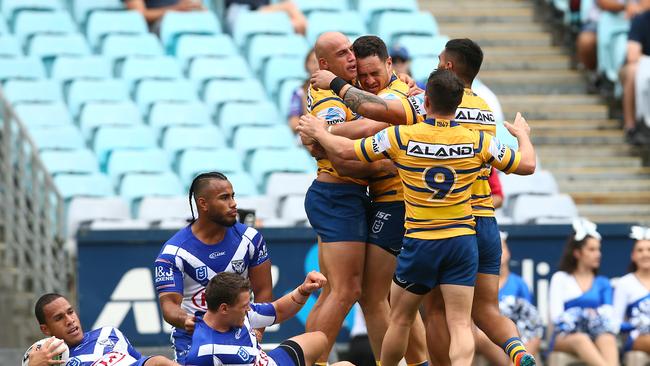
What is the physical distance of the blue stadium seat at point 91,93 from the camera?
1572 cm

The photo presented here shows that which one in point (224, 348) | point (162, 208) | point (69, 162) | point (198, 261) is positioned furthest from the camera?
point (69, 162)

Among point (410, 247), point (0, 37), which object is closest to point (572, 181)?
point (0, 37)

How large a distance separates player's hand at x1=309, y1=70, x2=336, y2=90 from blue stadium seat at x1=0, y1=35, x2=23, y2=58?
6568 millimetres

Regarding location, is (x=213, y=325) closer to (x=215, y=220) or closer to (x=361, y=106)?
(x=215, y=220)

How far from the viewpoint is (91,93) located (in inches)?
620

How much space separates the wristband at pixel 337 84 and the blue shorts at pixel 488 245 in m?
1.07

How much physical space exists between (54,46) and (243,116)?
1.98 m

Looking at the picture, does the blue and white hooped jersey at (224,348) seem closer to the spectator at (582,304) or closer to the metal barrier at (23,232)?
the spectator at (582,304)

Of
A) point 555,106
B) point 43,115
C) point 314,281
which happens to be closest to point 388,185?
point 314,281

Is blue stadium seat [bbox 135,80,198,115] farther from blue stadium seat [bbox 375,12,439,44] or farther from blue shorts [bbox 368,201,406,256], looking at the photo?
blue shorts [bbox 368,201,406,256]

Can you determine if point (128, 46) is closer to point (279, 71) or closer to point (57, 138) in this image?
point (279, 71)

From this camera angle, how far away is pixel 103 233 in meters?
13.4

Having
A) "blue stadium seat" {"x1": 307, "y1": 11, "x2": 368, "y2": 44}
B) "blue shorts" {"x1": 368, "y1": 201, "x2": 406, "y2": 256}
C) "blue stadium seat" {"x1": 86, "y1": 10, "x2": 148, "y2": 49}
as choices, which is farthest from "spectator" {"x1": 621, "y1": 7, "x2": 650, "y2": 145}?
"blue shorts" {"x1": 368, "y1": 201, "x2": 406, "y2": 256}

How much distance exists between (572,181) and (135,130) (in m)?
4.38
